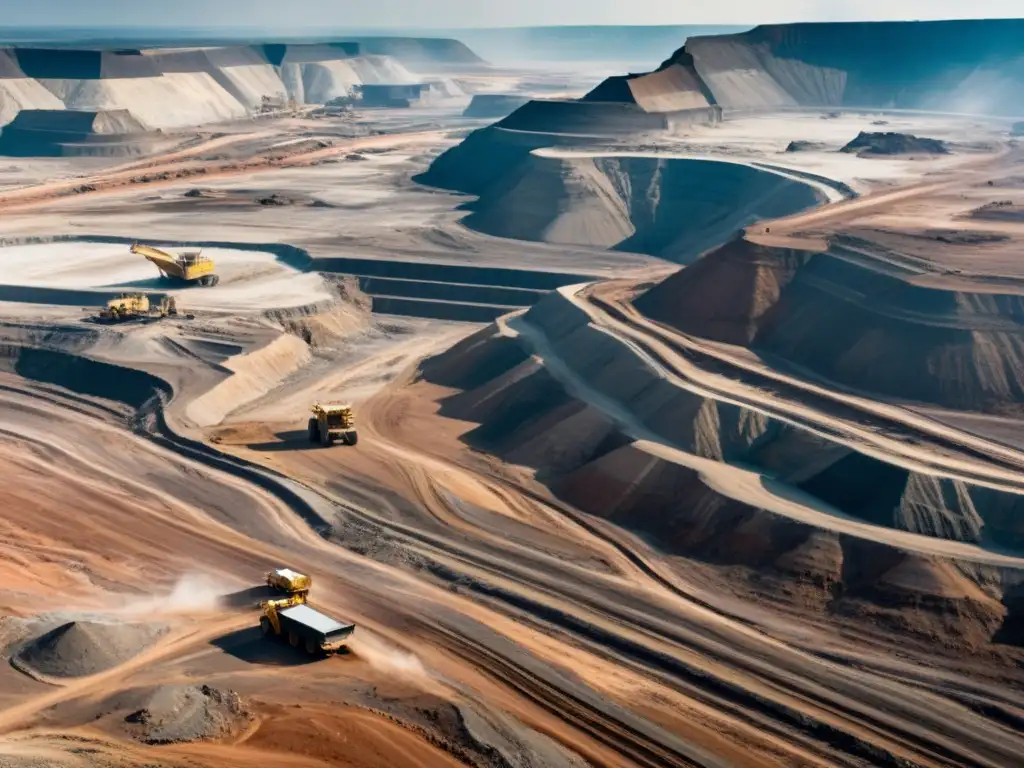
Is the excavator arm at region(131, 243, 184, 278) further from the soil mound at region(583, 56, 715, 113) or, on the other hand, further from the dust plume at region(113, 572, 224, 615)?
the soil mound at region(583, 56, 715, 113)

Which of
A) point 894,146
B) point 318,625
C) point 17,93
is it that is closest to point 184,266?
point 318,625

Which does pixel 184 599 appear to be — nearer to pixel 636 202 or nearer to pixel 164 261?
pixel 164 261

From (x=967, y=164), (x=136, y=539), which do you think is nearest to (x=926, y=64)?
(x=967, y=164)

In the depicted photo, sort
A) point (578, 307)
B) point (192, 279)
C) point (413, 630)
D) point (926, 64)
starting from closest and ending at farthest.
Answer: point (413, 630) < point (578, 307) < point (192, 279) < point (926, 64)

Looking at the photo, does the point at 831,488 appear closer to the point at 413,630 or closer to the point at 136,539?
the point at 413,630

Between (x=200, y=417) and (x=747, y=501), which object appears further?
(x=200, y=417)

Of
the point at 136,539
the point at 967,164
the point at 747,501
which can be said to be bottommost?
the point at 136,539
